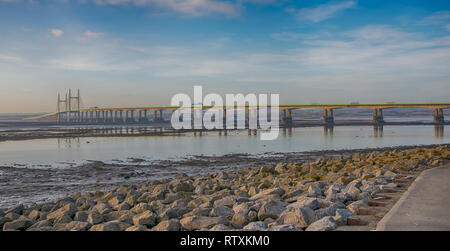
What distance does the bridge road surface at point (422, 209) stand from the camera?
17.6 ft

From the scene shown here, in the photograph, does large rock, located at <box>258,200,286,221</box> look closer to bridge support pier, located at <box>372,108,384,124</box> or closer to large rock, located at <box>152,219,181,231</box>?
large rock, located at <box>152,219,181,231</box>

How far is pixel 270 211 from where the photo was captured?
6.91m

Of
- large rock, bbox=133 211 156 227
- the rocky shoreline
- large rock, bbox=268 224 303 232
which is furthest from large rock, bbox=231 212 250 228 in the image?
large rock, bbox=133 211 156 227

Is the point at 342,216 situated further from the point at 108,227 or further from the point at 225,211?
the point at 108,227

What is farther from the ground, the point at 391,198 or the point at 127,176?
the point at 391,198

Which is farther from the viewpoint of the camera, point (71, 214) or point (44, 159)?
point (44, 159)

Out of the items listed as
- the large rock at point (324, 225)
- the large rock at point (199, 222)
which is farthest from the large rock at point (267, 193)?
the large rock at point (324, 225)

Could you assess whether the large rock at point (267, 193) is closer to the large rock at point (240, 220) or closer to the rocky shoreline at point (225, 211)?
the rocky shoreline at point (225, 211)

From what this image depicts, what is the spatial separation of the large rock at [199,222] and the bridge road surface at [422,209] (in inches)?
104

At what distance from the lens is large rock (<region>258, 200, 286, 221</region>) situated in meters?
6.82
